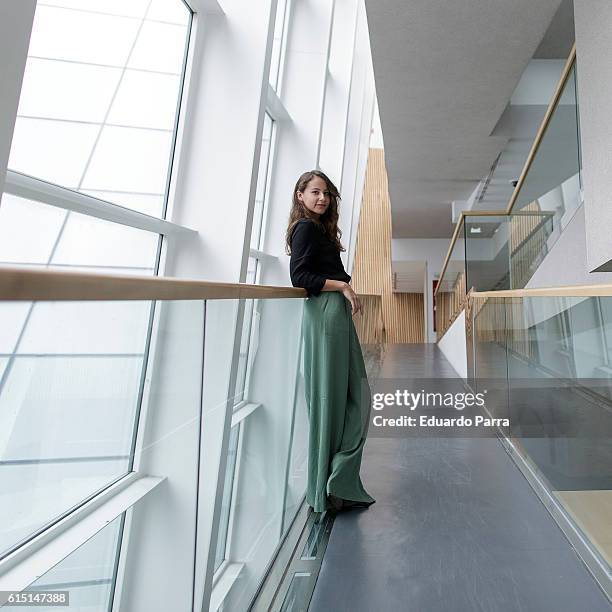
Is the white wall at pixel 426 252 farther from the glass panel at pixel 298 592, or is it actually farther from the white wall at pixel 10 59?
the white wall at pixel 10 59

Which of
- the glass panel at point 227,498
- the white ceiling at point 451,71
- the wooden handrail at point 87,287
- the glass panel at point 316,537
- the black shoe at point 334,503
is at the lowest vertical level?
the glass panel at point 316,537

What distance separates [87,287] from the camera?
2.26ft

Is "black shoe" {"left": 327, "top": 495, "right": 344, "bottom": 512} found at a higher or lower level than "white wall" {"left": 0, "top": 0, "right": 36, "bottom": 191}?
lower

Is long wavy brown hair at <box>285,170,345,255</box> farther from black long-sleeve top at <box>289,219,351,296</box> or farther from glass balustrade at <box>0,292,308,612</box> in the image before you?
glass balustrade at <box>0,292,308,612</box>

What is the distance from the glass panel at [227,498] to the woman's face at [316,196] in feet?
3.84

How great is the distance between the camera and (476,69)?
521cm

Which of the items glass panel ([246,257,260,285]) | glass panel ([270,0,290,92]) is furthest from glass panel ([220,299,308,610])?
glass panel ([270,0,290,92])

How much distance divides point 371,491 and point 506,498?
0.67 metres

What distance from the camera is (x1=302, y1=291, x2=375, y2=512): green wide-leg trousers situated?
91.0 inches

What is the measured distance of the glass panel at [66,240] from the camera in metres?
1.62

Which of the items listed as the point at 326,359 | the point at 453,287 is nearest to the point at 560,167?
the point at 326,359

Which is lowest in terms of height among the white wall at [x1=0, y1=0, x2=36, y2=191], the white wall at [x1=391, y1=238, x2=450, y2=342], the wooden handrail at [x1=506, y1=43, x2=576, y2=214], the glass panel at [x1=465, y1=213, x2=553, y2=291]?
the white wall at [x1=0, y1=0, x2=36, y2=191]

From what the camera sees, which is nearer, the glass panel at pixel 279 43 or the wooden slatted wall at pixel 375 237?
the glass panel at pixel 279 43

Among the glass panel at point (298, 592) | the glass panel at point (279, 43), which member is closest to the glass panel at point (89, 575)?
the glass panel at point (298, 592)
